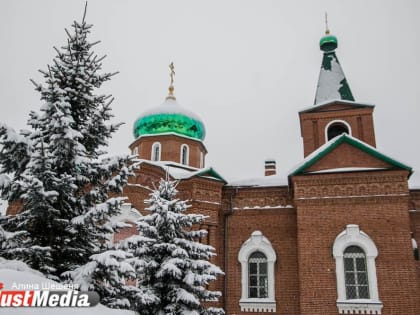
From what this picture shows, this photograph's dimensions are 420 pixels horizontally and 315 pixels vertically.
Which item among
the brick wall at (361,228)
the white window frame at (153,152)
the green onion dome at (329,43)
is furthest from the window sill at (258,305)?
the green onion dome at (329,43)

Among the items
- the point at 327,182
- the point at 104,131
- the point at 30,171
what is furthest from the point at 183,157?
the point at 30,171

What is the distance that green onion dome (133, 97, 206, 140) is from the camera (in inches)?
738

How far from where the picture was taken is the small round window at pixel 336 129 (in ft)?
55.8

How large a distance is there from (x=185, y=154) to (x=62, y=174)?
1217 cm

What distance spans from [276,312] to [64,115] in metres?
8.98

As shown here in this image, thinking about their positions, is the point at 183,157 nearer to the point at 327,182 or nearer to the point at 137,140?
the point at 137,140

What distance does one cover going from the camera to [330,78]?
19141 mm

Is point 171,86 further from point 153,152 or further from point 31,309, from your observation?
point 31,309

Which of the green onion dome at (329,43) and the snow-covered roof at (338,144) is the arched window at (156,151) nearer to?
the snow-covered roof at (338,144)

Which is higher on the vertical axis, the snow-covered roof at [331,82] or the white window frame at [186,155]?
the snow-covered roof at [331,82]

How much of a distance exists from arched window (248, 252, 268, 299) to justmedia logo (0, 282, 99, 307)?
8932 millimetres

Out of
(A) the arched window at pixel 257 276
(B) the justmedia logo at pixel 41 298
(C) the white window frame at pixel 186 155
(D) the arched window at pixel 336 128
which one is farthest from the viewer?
(C) the white window frame at pixel 186 155

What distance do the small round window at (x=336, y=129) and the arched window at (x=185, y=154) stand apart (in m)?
6.15

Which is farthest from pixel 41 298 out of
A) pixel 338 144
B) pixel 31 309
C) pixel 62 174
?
pixel 338 144
